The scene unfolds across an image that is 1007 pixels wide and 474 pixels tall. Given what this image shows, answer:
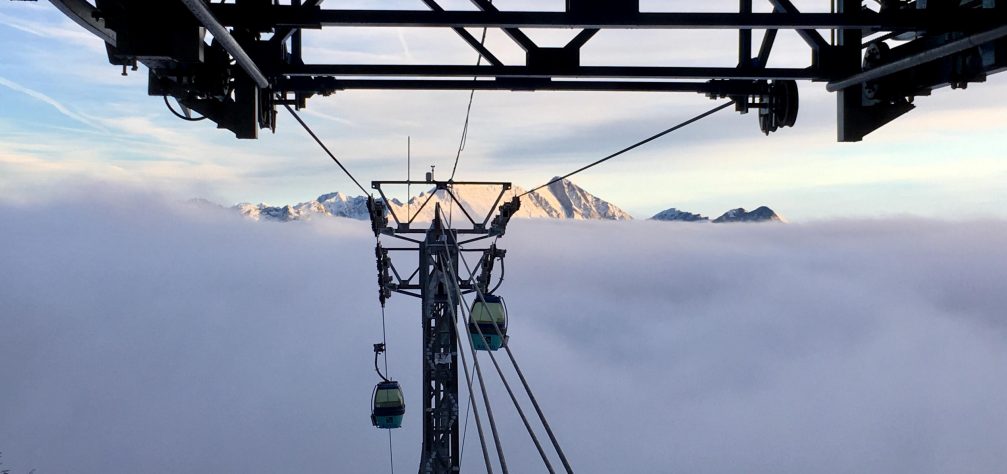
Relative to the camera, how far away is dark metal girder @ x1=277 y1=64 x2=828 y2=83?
8984mm

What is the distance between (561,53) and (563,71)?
0.60 ft

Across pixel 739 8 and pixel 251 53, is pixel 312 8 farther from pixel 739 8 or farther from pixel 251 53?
pixel 739 8

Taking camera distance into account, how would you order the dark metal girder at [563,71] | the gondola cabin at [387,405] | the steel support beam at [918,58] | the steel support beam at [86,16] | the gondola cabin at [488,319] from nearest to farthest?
1. the steel support beam at [86,16]
2. the steel support beam at [918,58]
3. the dark metal girder at [563,71]
4. the gondola cabin at [488,319]
5. the gondola cabin at [387,405]

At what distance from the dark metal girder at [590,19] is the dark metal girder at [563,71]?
48.7 inches

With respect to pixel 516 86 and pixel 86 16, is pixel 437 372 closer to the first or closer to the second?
pixel 516 86

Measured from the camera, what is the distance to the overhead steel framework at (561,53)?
281 inches

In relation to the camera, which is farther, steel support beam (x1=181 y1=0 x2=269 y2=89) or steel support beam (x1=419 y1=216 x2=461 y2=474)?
steel support beam (x1=419 y1=216 x2=461 y2=474)

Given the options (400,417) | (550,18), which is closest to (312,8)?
(550,18)

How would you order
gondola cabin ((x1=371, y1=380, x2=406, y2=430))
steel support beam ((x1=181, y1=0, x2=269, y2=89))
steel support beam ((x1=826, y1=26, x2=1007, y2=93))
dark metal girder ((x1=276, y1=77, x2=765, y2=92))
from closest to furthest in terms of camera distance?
steel support beam ((x1=181, y1=0, x2=269, y2=89))
steel support beam ((x1=826, y1=26, x2=1007, y2=93))
dark metal girder ((x1=276, y1=77, x2=765, y2=92))
gondola cabin ((x1=371, y1=380, x2=406, y2=430))

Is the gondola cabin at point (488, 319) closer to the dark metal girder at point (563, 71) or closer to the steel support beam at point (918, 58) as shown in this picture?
the dark metal girder at point (563, 71)

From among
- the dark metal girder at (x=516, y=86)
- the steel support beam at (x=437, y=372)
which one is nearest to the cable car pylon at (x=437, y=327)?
the steel support beam at (x=437, y=372)

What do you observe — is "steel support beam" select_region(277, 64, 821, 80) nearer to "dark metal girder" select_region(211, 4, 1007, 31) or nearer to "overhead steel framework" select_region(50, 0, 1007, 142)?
"overhead steel framework" select_region(50, 0, 1007, 142)

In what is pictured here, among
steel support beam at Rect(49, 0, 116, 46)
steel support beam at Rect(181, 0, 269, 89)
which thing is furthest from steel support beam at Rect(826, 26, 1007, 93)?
steel support beam at Rect(49, 0, 116, 46)

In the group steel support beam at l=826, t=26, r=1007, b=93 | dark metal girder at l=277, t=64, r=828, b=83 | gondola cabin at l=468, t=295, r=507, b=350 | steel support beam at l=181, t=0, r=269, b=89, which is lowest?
gondola cabin at l=468, t=295, r=507, b=350
